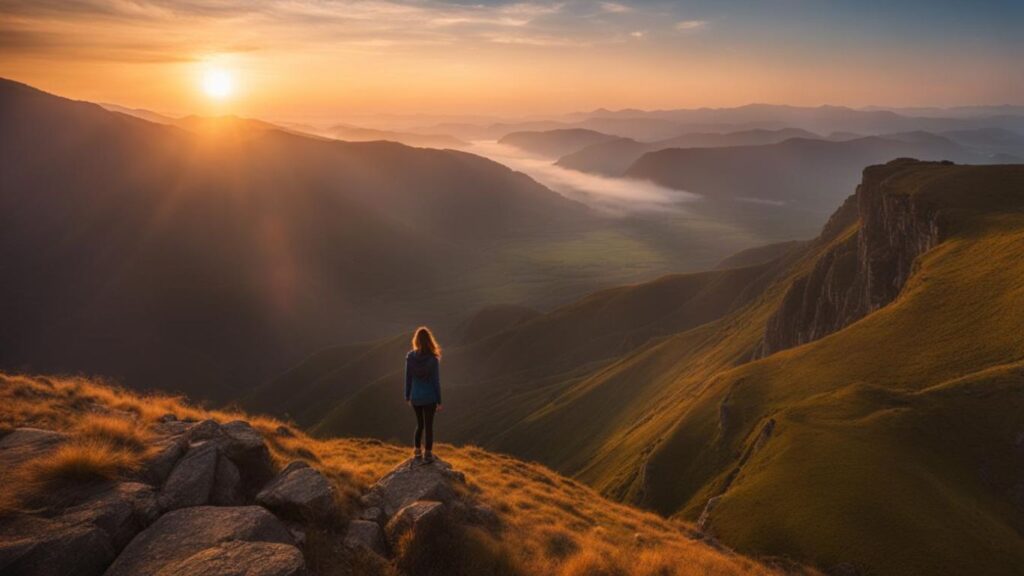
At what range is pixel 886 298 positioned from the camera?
71.0 metres

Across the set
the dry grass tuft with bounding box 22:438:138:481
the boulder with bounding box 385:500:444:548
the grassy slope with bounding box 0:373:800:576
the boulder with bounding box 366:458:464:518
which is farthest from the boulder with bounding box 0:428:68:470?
the boulder with bounding box 385:500:444:548

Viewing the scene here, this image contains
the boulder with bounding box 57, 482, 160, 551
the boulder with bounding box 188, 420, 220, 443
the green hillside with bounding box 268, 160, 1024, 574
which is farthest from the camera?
the green hillside with bounding box 268, 160, 1024, 574

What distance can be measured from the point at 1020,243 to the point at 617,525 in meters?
52.7

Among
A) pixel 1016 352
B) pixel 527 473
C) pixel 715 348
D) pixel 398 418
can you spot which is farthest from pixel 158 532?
pixel 398 418

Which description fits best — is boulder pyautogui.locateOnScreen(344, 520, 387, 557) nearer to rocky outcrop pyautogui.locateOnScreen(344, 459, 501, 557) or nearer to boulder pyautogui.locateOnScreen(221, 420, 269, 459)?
rocky outcrop pyautogui.locateOnScreen(344, 459, 501, 557)

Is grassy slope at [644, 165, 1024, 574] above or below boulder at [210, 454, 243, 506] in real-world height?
below

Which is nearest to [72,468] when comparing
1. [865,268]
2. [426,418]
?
[426,418]

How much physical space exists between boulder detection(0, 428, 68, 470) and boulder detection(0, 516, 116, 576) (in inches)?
126

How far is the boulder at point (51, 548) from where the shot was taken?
11039 millimetres

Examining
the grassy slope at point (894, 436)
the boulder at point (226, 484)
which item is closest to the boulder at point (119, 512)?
the boulder at point (226, 484)

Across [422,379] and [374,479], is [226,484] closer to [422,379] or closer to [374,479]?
[374,479]

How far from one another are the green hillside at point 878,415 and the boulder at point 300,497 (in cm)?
2588

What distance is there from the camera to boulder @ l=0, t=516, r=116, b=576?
11039 millimetres

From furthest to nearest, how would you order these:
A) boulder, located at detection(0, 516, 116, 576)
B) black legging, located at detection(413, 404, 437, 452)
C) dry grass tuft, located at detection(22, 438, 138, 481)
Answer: black legging, located at detection(413, 404, 437, 452), dry grass tuft, located at detection(22, 438, 138, 481), boulder, located at detection(0, 516, 116, 576)
